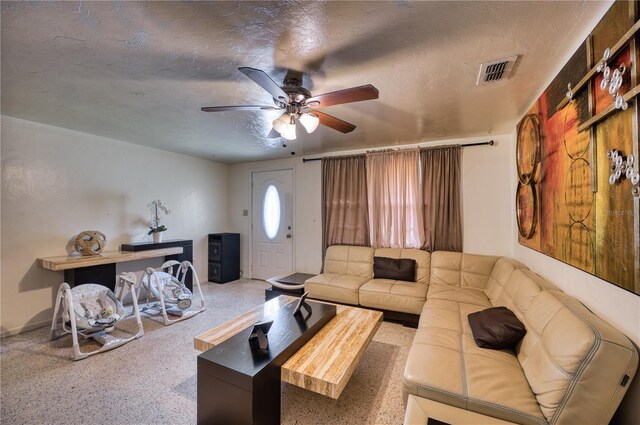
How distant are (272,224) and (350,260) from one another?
6.32 ft

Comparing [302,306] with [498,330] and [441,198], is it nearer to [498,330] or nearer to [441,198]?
[498,330]

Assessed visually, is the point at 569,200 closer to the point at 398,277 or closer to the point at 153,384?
the point at 398,277

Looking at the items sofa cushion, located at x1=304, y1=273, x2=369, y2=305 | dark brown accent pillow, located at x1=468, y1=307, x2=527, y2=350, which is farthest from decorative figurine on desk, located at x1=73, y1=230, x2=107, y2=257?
dark brown accent pillow, located at x1=468, y1=307, x2=527, y2=350

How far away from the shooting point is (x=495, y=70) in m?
1.88

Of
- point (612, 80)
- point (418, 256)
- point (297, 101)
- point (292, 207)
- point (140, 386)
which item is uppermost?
point (297, 101)

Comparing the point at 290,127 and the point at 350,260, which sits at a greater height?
the point at 290,127

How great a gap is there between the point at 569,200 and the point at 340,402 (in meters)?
2.13

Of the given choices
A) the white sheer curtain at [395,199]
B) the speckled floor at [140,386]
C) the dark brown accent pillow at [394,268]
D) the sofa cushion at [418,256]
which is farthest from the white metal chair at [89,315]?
the white sheer curtain at [395,199]

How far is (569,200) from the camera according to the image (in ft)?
5.57

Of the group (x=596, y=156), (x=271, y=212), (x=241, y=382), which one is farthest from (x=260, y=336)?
(x=271, y=212)

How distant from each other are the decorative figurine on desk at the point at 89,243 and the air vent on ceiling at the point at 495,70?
15.0 feet

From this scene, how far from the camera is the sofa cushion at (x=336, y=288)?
3.30 m

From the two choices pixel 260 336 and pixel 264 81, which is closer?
pixel 264 81

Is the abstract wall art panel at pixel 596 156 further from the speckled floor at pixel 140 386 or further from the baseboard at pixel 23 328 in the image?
the baseboard at pixel 23 328
